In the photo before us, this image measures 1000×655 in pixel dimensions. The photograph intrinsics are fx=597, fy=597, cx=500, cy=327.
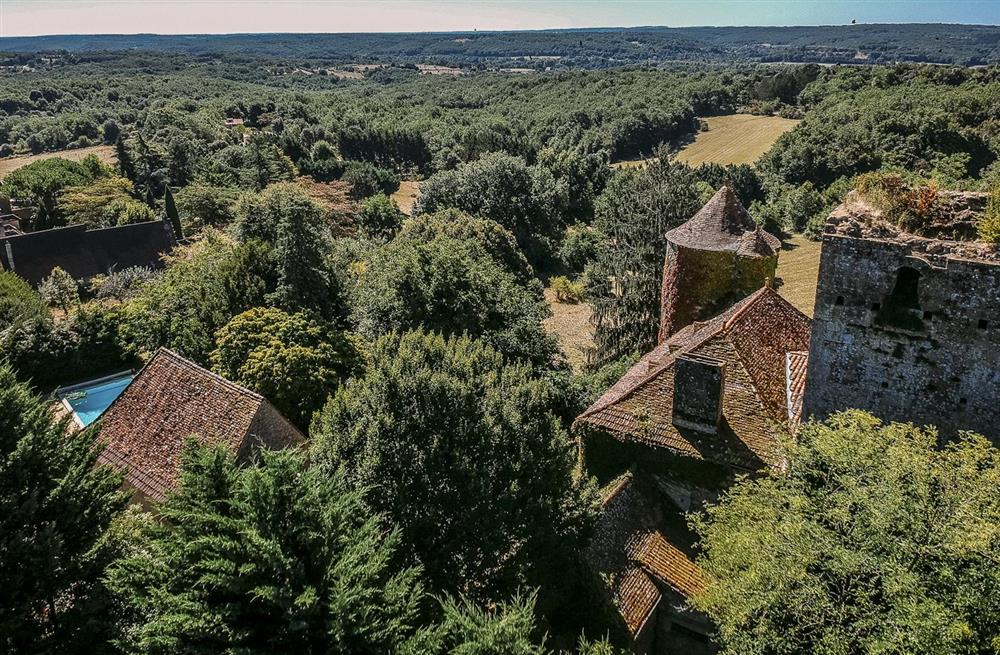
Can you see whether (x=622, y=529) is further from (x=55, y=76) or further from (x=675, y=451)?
(x=55, y=76)

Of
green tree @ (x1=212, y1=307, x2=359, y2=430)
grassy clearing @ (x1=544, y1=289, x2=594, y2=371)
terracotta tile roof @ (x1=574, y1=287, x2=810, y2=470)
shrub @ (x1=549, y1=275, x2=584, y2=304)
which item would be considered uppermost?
terracotta tile roof @ (x1=574, y1=287, x2=810, y2=470)

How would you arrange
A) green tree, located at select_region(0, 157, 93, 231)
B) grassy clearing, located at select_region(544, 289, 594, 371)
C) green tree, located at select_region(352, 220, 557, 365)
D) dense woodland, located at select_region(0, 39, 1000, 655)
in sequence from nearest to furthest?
dense woodland, located at select_region(0, 39, 1000, 655)
green tree, located at select_region(352, 220, 557, 365)
grassy clearing, located at select_region(544, 289, 594, 371)
green tree, located at select_region(0, 157, 93, 231)

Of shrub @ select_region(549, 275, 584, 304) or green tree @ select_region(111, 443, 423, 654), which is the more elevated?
green tree @ select_region(111, 443, 423, 654)

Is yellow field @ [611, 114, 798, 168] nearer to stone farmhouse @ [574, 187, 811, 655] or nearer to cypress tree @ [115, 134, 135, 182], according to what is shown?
cypress tree @ [115, 134, 135, 182]

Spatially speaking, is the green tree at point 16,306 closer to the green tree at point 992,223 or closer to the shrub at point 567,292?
the shrub at point 567,292

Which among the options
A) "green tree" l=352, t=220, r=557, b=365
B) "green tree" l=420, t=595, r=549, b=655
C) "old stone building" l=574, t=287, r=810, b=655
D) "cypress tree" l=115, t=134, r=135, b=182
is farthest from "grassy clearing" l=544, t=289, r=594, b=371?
"cypress tree" l=115, t=134, r=135, b=182

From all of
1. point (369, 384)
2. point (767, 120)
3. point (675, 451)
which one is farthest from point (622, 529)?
point (767, 120)

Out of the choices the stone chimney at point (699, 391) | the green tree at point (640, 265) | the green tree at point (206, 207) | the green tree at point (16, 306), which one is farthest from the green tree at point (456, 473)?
the green tree at point (206, 207)
